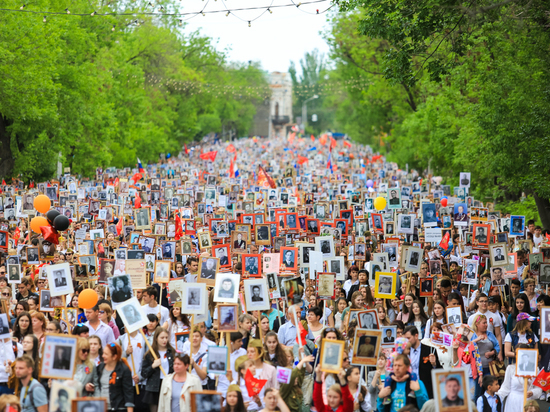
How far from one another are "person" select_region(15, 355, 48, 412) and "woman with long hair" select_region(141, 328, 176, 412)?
1.58m

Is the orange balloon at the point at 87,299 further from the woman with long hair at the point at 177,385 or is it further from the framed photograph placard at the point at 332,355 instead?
the framed photograph placard at the point at 332,355

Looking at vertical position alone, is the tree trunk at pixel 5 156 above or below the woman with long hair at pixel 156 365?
above

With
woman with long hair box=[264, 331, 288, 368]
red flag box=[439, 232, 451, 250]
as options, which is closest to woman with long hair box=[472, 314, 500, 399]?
woman with long hair box=[264, 331, 288, 368]

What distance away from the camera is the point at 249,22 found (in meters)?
17.2

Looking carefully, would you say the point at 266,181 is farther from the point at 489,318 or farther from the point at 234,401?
the point at 234,401

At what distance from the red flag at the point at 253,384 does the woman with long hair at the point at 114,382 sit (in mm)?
1266

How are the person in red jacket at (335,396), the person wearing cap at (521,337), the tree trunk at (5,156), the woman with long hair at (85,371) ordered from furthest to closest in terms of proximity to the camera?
the tree trunk at (5,156)
the person wearing cap at (521,337)
the woman with long hair at (85,371)
the person in red jacket at (335,396)

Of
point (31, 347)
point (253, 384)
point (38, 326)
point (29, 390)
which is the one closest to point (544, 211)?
point (253, 384)

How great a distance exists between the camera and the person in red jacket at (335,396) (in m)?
7.51

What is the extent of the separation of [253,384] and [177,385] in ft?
2.63

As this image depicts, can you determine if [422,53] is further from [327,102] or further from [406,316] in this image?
[327,102]

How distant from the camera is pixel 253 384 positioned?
8203 mm

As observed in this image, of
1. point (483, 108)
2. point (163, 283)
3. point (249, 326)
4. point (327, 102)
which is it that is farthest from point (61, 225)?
point (327, 102)

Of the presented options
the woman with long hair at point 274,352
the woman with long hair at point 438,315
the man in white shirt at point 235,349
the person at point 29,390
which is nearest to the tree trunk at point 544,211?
the woman with long hair at point 438,315
